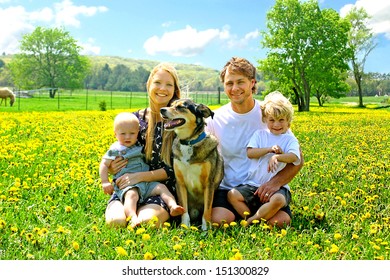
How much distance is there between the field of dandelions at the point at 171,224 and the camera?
4.21 meters

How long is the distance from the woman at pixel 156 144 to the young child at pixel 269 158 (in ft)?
2.54

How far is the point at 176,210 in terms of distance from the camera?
16.3ft

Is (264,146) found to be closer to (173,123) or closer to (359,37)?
(173,123)

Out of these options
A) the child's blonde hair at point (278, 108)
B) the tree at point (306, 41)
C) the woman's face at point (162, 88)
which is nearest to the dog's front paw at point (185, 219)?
the woman's face at point (162, 88)

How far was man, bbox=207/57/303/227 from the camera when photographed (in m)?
5.33

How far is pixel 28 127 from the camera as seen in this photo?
46.0 ft

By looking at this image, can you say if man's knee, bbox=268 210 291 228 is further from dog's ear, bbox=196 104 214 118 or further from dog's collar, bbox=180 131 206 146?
dog's ear, bbox=196 104 214 118

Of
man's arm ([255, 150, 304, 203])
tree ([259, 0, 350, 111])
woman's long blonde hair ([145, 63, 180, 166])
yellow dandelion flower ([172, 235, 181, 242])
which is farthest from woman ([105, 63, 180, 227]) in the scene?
tree ([259, 0, 350, 111])

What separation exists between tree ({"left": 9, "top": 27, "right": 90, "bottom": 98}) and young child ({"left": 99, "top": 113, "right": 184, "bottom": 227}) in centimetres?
5874

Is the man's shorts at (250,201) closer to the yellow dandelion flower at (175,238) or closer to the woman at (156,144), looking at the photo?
the woman at (156,144)

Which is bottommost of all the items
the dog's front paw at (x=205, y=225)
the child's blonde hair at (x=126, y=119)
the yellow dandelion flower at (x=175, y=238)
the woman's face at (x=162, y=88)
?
the dog's front paw at (x=205, y=225)

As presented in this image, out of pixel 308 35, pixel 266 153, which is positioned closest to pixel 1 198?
pixel 266 153

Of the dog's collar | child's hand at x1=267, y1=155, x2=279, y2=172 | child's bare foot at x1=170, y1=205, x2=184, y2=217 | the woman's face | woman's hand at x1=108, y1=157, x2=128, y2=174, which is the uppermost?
the woman's face

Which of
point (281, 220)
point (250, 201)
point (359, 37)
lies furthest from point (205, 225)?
point (359, 37)
